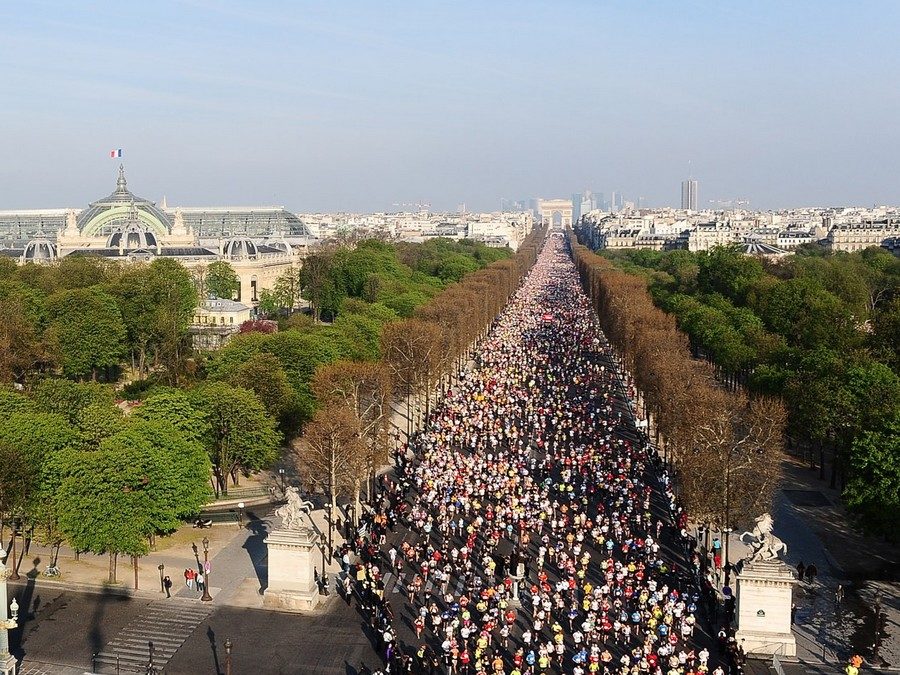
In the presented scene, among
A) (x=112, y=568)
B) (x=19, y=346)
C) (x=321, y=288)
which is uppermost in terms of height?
(x=321, y=288)

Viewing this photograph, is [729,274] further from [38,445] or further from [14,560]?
[14,560]

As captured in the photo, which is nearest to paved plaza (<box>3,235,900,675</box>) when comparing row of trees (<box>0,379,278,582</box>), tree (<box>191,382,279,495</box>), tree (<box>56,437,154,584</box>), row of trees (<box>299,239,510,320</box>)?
tree (<box>56,437,154,584</box>)

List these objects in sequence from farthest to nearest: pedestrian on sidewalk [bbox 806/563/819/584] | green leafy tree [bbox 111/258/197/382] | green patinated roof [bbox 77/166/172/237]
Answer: green patinated roof [bbox 77/166/172/237] < green leafy tree [bbox 111/258/197/382] < pedestrian on sidewalk [bbox 806/563/819/584]

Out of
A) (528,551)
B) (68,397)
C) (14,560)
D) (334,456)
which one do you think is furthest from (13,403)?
(528,551)

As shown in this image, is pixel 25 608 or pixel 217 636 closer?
pixel 217 636

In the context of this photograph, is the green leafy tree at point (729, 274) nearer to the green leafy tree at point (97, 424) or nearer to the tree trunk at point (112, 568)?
the green leafy tree at point (97, 424)

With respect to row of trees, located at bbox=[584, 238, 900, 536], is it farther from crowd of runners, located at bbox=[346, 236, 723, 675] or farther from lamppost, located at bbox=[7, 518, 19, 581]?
lamppost, located at bbox=[7, 518, 19, 581]
